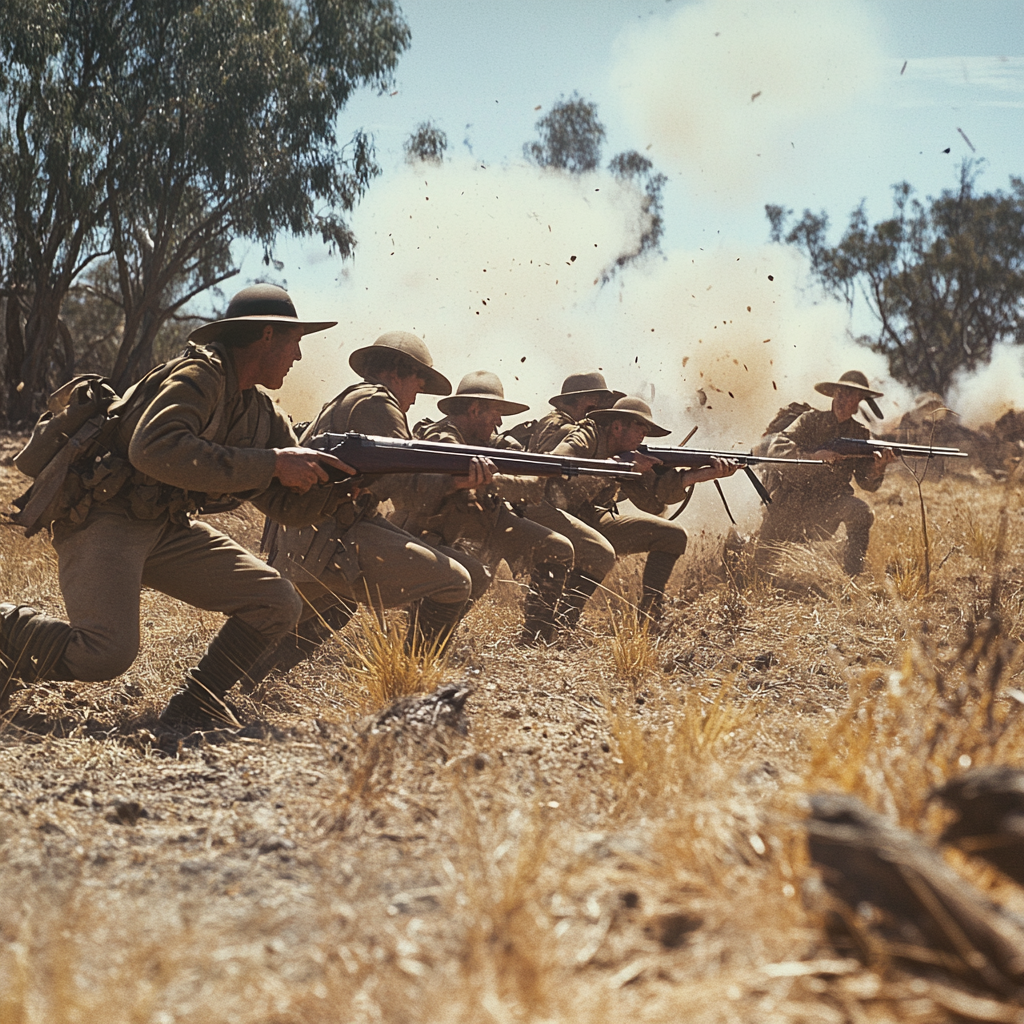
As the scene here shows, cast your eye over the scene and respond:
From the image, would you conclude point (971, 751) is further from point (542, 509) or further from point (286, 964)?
point (542, 509)

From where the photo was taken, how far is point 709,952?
1.87 m

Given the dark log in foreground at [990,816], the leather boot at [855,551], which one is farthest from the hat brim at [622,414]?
the dark log in foreground at [990,816]

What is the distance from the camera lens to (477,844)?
2.29 meters

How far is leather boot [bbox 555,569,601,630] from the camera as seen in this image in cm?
562

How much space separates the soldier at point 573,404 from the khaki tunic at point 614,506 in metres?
0.21

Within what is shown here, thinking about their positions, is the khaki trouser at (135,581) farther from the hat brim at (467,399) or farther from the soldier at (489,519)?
the hat brim at (467,399)

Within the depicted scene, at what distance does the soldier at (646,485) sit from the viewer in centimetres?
657

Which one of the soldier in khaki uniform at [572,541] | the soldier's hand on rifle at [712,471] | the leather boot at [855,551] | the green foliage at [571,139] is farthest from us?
the green foliage at [571,139]

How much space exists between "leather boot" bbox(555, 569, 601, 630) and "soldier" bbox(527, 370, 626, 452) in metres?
1.00

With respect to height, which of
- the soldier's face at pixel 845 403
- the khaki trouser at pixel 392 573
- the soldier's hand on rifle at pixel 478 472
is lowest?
the khaki trouser at pixel 392 573

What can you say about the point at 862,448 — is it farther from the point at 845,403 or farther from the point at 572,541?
the point at 572,541

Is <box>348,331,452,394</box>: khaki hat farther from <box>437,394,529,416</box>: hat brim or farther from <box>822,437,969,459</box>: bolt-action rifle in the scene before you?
<box>822,437,969,459</box>: bolt-action rifle

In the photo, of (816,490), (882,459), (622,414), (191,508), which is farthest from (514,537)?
(882,459)

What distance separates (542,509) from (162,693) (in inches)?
109
